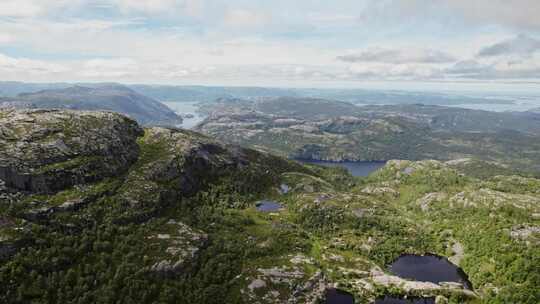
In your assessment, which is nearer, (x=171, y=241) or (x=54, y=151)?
(x=171, y=241)

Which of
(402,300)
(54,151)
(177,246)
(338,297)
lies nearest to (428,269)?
(402,300)

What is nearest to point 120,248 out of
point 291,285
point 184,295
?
point 184,295

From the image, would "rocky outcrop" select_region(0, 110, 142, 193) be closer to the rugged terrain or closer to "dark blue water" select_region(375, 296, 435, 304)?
the rugged terrain

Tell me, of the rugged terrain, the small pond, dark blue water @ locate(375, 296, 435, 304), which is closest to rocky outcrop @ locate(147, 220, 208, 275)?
the rugged terrain

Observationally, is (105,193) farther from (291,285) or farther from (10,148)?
(291,285)

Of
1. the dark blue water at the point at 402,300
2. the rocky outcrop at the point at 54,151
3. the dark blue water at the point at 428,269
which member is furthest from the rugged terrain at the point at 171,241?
the dark blue water at the point at 428,269

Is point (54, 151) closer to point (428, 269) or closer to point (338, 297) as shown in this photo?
point (338, 297)

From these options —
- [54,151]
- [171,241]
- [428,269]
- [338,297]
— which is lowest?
[428,269]
